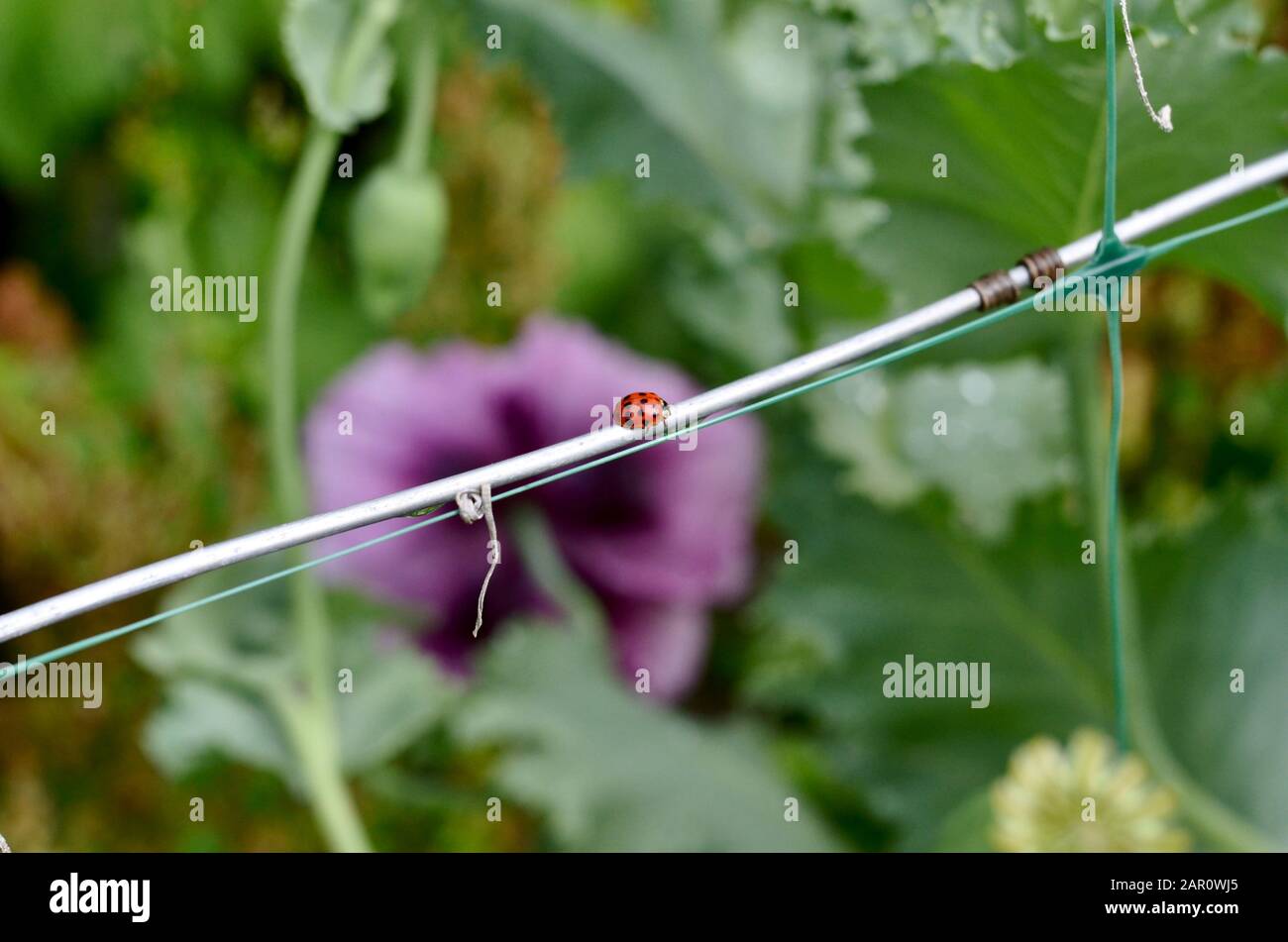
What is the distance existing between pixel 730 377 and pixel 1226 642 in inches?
5.9

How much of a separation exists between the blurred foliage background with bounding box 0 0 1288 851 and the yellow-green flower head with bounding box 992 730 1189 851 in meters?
0.02

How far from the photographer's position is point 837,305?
32 centimetres

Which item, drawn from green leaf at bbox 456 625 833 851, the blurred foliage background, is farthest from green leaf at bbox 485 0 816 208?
green leaf at bbox 456 625 833 851

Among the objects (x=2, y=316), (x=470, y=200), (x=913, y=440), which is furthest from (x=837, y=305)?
(x=2, y=316)

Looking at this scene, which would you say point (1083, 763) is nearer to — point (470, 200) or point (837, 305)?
point (837, 305)

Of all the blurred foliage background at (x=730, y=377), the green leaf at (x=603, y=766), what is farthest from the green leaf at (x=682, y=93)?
the green leaf at (x=603, y=766)

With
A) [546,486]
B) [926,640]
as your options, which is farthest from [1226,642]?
[546,486]

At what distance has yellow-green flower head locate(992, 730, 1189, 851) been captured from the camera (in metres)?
A: 0.25

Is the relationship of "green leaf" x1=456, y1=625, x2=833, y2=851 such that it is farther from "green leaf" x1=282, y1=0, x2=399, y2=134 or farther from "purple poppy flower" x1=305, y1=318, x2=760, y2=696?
"green leaf" x1=282, y1=0, x2=399, y2=134

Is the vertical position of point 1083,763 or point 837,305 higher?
point 837,305

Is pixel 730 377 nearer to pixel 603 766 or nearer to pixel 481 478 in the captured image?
pixel 603 766

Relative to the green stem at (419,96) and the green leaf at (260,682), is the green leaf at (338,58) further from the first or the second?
the green leaf at (260,682)
